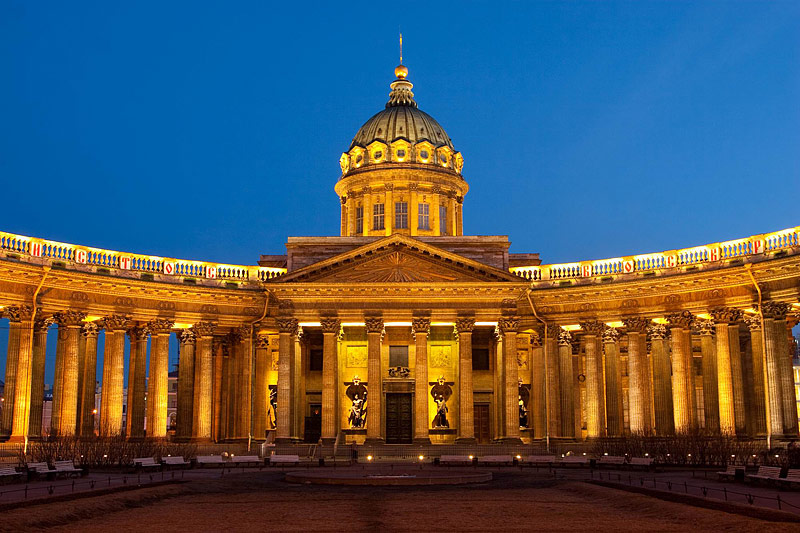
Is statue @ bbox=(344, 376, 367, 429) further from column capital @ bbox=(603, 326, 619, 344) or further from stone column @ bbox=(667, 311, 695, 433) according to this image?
stone column @ bbox=(667, 311, 695, 433)

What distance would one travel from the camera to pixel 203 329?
56.2m

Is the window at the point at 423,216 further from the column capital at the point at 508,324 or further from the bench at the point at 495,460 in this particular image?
the bench at the point at 495,460

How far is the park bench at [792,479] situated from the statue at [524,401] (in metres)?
30.3

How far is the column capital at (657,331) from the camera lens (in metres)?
54.3

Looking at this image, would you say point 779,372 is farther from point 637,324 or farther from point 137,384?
point 137,384

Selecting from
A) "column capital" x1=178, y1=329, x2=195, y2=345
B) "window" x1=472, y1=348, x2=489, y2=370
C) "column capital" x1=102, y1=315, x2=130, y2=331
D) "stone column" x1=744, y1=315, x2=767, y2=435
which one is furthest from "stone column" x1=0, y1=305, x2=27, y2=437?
"stone column" x1=744, y1=315, x2=767, y2=435

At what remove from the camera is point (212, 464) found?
148ft

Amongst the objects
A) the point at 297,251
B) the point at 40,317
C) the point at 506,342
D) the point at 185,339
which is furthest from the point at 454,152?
the point at 40,317

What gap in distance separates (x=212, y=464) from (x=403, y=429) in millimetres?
17930

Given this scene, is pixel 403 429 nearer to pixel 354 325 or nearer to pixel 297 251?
pixel 354 325

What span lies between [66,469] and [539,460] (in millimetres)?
25067

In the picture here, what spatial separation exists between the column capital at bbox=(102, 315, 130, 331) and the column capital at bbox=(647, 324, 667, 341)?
31.6 metres

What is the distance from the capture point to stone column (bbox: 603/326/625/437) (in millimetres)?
54944

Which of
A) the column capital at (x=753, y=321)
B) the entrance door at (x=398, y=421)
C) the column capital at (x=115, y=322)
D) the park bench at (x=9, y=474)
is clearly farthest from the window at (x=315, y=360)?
the park bench at (x=9, y=474)
